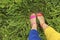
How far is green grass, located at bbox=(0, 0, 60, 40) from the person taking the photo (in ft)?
7.54

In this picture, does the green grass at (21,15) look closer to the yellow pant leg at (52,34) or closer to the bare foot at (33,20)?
the bare foot at (33,20)

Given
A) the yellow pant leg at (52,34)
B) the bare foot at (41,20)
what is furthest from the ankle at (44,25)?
the yellow pant leg at (52,34)

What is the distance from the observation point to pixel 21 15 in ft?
7.75

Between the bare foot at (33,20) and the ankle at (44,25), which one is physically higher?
the bare foot at (33,20)

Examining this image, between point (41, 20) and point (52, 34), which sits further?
point (41, 20)

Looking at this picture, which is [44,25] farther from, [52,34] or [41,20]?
[52,34]

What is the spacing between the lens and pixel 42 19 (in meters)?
2.30

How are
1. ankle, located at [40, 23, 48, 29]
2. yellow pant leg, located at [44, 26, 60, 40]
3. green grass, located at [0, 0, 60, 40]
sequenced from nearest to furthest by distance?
yellow pant leg, located at [44, 26, 60, 40], ankle, located at [40, 23, 48, 29], green grass, located at [0, 0, 60, 40]

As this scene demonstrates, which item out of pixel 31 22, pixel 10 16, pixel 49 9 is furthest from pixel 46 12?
pixel 10 16

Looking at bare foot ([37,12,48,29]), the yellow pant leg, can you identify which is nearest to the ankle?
bare foot ([37,12,48,29])

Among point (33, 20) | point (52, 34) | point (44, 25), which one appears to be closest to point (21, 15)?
point (33, 20)

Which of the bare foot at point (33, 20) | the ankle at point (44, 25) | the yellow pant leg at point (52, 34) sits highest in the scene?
the bare foot at point (33, 20)

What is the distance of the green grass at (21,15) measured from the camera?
2.30 m

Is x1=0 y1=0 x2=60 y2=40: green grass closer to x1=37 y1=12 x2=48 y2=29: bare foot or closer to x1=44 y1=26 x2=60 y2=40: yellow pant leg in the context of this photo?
x1=37 y1=12 x2=48 y2=29: bare foot
